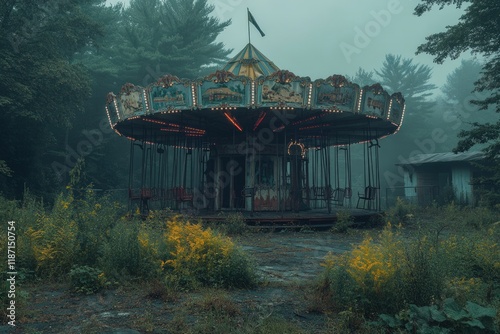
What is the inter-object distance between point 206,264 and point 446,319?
3897 mm

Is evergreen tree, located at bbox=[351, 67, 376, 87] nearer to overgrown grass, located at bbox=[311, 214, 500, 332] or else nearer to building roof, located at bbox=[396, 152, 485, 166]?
building roof, located at bbox=[396, 152, 485, 166]

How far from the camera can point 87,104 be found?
106 feet

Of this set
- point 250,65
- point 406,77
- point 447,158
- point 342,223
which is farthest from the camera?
point 406,77

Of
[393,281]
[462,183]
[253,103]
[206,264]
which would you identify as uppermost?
[253,103]

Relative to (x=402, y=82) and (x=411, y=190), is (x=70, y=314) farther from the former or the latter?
(x=402, y=82)

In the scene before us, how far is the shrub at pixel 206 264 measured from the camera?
6.29 metres

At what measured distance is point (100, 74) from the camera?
3309cm

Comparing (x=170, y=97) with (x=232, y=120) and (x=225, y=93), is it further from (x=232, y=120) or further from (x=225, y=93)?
(x=232, y=120)

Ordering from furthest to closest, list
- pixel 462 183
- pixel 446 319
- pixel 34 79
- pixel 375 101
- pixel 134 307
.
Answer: pixel 462 183 < pixel 34 79 < pixel 375 101 < pixel 134 307 < pixel 446 319

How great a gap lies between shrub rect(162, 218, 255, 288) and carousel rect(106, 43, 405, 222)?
665cm

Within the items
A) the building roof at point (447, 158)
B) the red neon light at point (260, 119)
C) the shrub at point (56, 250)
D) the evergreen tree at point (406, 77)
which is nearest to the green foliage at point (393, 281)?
the shrub at point (56, 250)

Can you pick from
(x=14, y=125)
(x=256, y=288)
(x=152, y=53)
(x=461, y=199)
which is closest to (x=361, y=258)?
(x=256, y=288)

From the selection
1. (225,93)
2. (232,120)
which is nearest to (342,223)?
(225,93)

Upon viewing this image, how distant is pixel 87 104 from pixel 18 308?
30.5 metres
